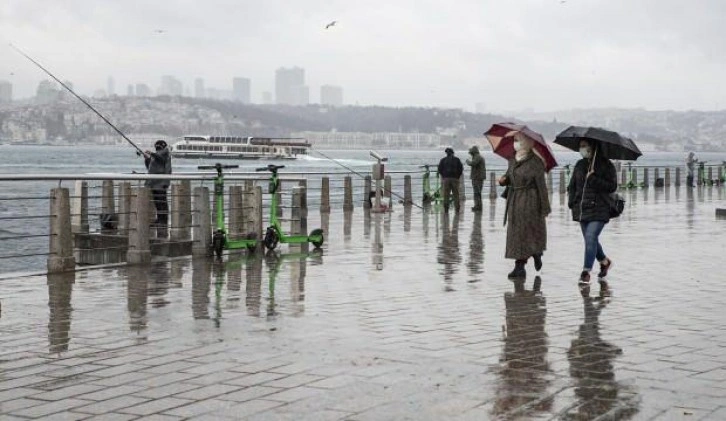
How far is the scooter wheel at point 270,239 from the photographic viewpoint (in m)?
15.7

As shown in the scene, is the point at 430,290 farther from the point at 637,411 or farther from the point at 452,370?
the point at 637,411

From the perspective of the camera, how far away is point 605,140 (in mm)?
12008

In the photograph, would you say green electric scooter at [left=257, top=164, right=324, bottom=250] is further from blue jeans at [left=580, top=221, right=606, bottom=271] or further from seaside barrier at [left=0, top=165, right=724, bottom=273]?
blue jeans at [left=580, top=221, right=606, bottom=271]

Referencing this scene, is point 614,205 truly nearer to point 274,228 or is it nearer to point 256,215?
point 274,228

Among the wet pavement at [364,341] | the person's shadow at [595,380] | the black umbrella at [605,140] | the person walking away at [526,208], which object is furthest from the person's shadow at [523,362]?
the black umbrella at [605,140]

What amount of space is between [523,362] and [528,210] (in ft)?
18.2

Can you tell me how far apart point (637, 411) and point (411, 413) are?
47.9 inches

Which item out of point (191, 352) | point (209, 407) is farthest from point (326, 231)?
point (209, 407)

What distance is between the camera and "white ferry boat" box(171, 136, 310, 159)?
121m

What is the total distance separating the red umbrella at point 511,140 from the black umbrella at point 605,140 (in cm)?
28

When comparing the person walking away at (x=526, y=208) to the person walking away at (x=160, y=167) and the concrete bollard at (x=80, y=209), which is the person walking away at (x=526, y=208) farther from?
the concrete bollard at (x=80, y=209)


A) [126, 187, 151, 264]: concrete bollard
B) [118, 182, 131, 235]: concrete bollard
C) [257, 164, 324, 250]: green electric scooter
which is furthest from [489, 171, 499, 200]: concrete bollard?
[126, 187, 151, 264]: concrete bollard

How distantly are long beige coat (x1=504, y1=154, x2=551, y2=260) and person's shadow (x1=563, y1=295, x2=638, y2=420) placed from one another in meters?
3.56

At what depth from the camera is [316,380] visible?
21.8ft
